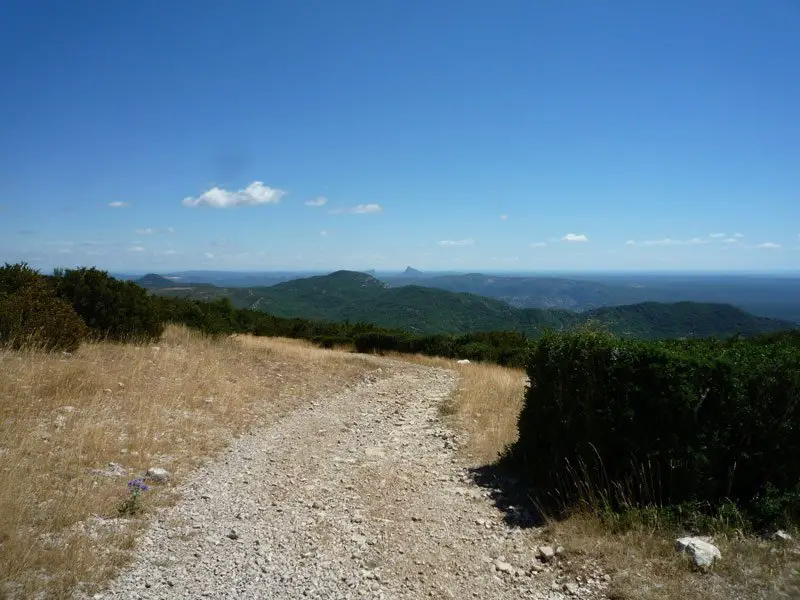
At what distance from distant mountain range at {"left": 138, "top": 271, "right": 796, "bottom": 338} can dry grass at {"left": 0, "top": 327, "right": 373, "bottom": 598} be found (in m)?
36.5

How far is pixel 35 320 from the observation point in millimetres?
10945

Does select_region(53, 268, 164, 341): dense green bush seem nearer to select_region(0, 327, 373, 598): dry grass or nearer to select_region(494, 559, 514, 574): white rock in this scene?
select_region(0, 327, 373, 598): dry grass

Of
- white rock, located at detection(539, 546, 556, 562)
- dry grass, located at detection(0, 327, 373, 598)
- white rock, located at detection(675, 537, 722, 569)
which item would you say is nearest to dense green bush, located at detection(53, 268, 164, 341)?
dry grass, located at detection(0, 327, 373, 598)

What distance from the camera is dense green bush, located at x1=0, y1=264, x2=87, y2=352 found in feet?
34.9

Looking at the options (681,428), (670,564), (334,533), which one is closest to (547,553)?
(670,564)

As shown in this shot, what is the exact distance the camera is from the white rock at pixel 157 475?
20.0 ft

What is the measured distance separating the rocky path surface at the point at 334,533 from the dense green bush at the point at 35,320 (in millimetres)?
6233

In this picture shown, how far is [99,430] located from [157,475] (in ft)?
5.07

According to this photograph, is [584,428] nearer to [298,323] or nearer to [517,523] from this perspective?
[517,523]

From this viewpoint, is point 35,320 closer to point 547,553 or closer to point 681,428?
point 547,553

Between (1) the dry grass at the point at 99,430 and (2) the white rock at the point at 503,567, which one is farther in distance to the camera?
(2) the white rock at the point at 503,567

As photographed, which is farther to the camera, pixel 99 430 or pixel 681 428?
pixel 99 430

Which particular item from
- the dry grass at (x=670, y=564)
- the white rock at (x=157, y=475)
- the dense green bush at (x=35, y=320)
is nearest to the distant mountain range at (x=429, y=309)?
the dense green bush at (x=35, y=320)

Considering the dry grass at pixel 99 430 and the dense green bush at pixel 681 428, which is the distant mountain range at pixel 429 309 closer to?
the dry grass at pixel 99 430
